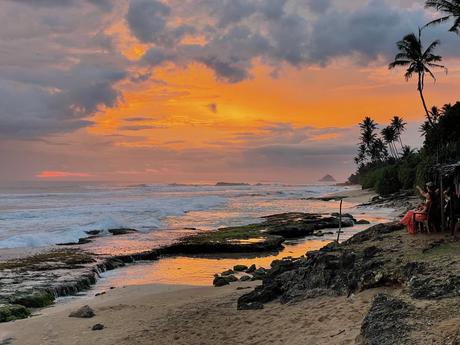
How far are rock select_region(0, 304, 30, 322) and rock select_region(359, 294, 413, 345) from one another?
34.6 ft

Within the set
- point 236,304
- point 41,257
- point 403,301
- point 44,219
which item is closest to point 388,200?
point 44,219

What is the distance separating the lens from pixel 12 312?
1413cm

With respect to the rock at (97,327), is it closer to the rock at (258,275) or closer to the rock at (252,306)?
the rock at (252,306)

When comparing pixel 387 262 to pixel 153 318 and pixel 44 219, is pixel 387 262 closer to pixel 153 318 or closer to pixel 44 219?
pixel 153 318

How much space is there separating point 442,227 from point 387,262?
255cm

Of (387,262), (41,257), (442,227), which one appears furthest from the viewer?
(41,257)

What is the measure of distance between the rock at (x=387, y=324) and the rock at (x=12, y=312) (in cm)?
1056

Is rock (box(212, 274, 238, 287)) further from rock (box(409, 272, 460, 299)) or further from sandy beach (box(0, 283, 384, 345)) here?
rock (box(409, 272, 460, 299))

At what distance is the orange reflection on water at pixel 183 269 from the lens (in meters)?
19.1

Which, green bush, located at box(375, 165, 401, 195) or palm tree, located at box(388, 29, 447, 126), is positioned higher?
palm tree, located at box(388, 29, 447, 126)

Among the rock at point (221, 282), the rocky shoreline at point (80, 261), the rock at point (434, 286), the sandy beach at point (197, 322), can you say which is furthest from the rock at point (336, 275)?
the rocky shoreline at point (80, 261)

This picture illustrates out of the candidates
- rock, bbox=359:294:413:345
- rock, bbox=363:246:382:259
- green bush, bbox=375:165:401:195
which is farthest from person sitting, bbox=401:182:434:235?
green bush, bbox=375:165:401:195

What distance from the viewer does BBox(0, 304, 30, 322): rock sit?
13727mm

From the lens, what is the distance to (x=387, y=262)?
1065cm
